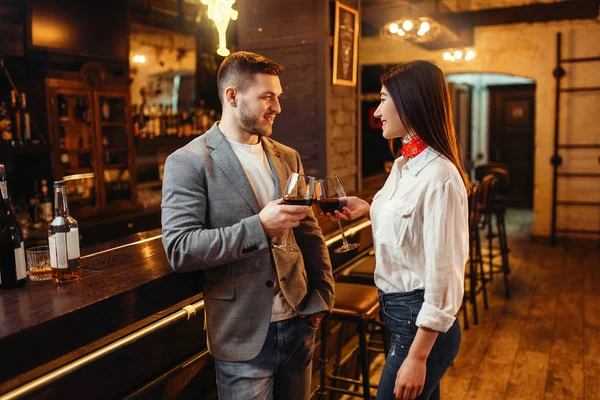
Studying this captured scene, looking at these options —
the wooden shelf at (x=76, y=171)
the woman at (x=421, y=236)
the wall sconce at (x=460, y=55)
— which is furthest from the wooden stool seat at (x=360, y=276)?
the wall sconce at (x=460, y=55)

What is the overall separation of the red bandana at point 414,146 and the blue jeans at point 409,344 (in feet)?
1.31

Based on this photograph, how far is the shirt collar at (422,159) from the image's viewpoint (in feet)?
5.43

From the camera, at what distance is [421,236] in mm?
1639

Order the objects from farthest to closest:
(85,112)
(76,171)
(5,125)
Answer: (85,112) < (76,171) < (5,125)

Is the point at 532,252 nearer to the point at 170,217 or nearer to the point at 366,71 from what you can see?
the point at 366,71

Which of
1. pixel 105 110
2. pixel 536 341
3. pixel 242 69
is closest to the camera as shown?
pixel 242 69

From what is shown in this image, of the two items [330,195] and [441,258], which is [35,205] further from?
[441,258]

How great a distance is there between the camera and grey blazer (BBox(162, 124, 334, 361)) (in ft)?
5.55

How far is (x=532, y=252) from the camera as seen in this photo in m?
7.21

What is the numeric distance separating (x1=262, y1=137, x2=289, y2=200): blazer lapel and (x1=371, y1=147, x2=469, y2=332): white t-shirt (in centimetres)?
36

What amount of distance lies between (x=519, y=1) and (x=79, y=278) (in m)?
7.26

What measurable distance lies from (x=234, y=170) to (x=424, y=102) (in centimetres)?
61

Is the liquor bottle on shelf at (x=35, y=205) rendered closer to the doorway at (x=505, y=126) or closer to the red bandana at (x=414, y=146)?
the red bandana at (x=414, y=146)

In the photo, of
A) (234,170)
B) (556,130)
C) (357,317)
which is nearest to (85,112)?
(357,317)
